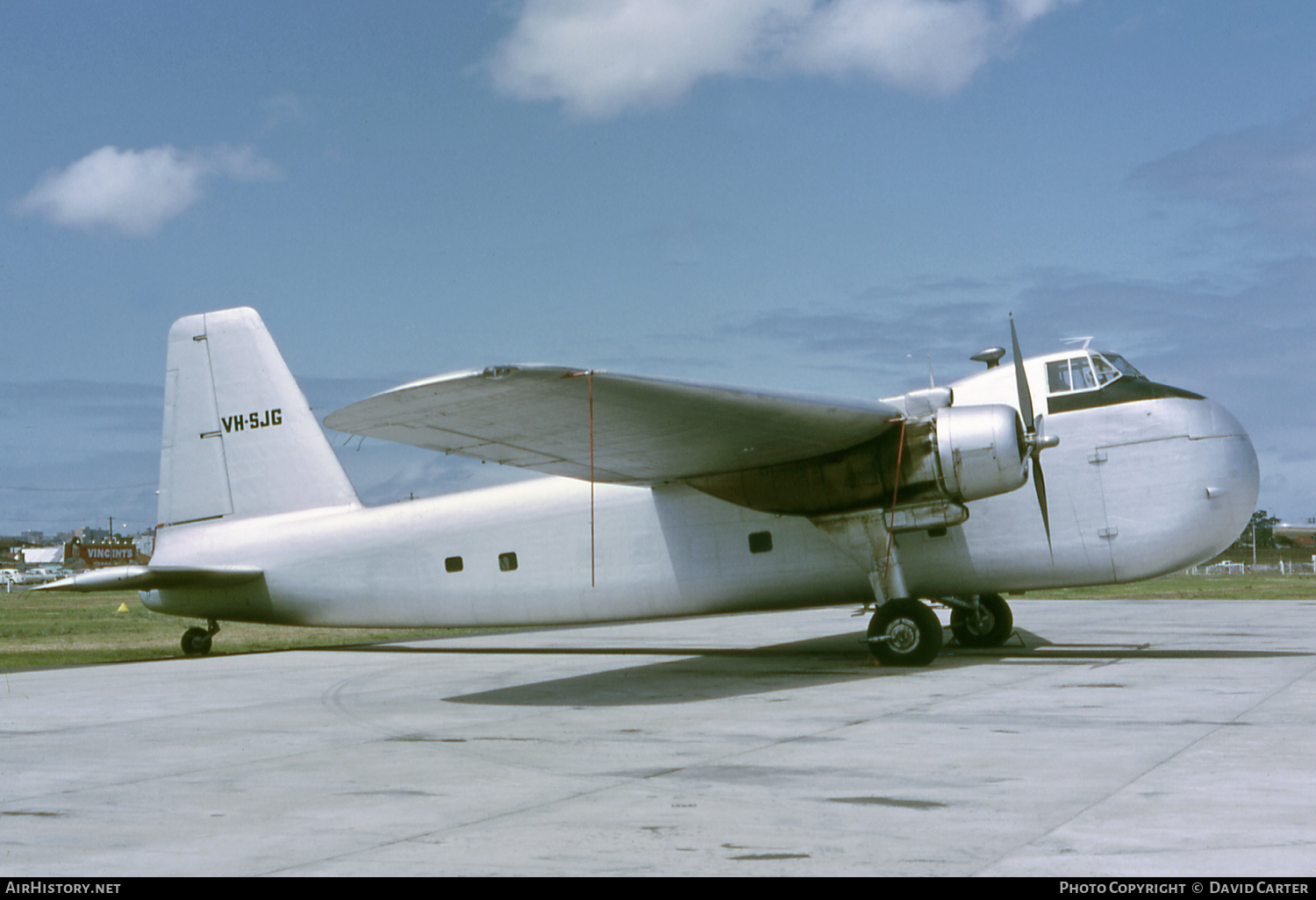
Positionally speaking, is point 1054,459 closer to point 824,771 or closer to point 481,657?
point 824,771

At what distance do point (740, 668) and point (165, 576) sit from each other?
10.1 m

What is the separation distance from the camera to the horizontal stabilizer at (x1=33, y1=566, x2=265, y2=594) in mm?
17922

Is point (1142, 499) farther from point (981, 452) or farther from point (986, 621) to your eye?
point (986, 621)

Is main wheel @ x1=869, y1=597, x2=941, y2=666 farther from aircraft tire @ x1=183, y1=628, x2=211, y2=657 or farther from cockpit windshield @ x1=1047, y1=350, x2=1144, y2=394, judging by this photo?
aircraft tire @ x1=183, y1=628, x2=211, y2=657

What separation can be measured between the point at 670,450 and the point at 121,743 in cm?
730

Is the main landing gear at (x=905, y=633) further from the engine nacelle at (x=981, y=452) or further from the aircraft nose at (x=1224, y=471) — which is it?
the aircraft nose at (x=1224, y=471)

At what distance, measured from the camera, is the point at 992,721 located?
9836mm

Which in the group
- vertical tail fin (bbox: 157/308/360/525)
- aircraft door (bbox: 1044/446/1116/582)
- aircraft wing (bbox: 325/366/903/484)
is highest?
vertical tail fin (bbox: 157/308/360/525)

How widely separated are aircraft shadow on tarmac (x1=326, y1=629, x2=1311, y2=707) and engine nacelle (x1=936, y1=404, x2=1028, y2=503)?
2.54 metres

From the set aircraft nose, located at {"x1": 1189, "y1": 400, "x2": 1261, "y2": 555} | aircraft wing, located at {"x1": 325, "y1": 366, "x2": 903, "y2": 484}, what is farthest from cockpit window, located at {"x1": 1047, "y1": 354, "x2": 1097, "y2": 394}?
aircraft wing, located at {"x1": 325, "y1": 366, "x2": 903, "y2": 484}

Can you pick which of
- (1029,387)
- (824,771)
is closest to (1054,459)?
(1029,387)

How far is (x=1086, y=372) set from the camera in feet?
49.9

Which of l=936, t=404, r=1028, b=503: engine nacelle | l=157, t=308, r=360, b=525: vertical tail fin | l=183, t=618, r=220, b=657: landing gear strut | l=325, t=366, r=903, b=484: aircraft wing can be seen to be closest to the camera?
l=325, t=366, r=903, b=484: aircraft wing

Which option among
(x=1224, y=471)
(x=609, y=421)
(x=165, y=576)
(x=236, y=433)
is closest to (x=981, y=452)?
(x=1224, y=471)
